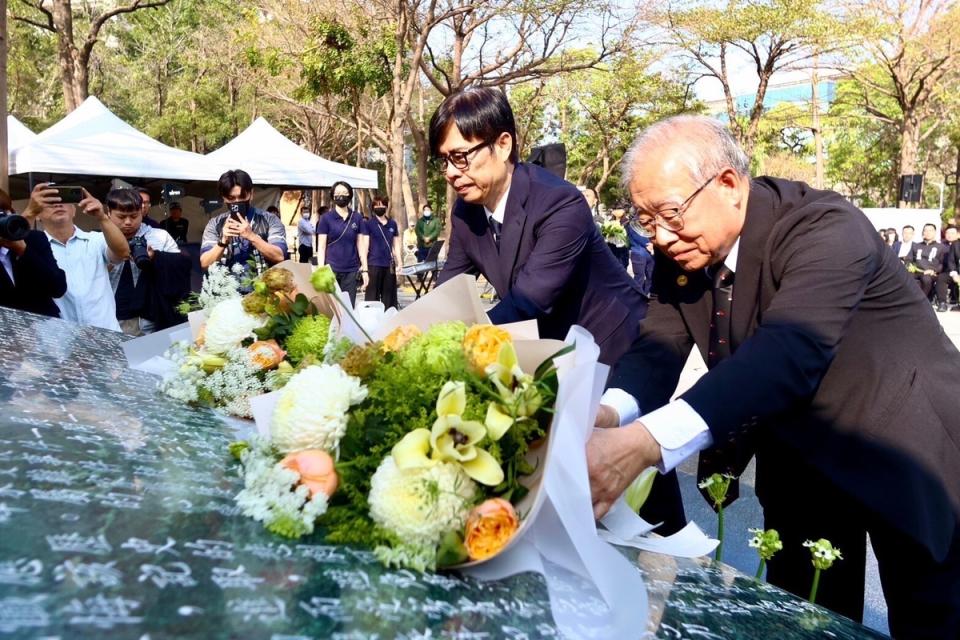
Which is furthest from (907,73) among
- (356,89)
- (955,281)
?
(356,89)

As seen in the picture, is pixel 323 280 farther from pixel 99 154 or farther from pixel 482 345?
pixel 99 154

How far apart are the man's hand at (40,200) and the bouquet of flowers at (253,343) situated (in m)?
2.67

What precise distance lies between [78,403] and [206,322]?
0.51 meters

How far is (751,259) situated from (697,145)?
29 centimetres

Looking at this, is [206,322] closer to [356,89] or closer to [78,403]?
[78,403]

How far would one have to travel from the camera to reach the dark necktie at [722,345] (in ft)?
6.26

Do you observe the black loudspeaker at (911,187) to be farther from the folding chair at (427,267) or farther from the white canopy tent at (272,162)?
the white canopy tent at (272,162)

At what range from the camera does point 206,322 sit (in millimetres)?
1925

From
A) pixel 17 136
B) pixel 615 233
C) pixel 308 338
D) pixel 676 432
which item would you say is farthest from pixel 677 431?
pixel 17 136

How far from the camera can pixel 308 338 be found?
1.67 metres

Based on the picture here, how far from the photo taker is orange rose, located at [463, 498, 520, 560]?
981 mm

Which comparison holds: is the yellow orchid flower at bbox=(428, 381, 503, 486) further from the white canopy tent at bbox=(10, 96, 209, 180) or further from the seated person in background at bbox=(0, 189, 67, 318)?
the white canopy tent at bbox=(10, 96, 209, 180)

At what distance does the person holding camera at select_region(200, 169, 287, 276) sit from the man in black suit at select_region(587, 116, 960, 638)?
3687 mm

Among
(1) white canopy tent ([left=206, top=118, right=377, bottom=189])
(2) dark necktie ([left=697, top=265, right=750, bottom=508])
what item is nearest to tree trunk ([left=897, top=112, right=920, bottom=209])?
(1) white canopy tent ([left=206, top=118, right=377, bottom=189])
